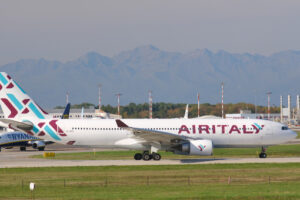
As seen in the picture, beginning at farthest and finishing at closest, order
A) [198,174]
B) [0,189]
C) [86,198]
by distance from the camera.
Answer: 1. [198,174]
2. [0,189]
3. [86,198]

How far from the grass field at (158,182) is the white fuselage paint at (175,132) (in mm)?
6963

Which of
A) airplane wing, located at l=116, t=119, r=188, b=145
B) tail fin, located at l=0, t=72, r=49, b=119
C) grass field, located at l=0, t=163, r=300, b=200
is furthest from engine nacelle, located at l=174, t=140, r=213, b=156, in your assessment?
tail fin, located at l=0, t=72, r=49, b=119

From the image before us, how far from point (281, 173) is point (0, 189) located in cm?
1969

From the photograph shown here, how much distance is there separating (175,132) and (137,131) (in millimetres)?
4277

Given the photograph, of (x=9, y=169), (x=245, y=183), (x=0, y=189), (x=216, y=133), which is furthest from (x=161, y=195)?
(x=216, y=133)

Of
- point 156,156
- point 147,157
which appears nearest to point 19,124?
point 147,157

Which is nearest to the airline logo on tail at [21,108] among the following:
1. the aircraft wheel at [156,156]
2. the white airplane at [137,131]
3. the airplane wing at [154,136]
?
the white airplane at [137,131]

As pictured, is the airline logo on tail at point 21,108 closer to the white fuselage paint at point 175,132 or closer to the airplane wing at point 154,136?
the white fuselage paint at point 175,132

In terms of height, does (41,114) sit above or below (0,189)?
above

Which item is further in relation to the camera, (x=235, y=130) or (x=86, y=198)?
(x=235, y=130)

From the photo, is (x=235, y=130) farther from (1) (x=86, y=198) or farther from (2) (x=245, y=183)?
(1) (x=86, y=198)

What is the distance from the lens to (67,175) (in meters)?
43.3

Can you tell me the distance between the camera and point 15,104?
54875 mm

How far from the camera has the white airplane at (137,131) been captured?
177ft
